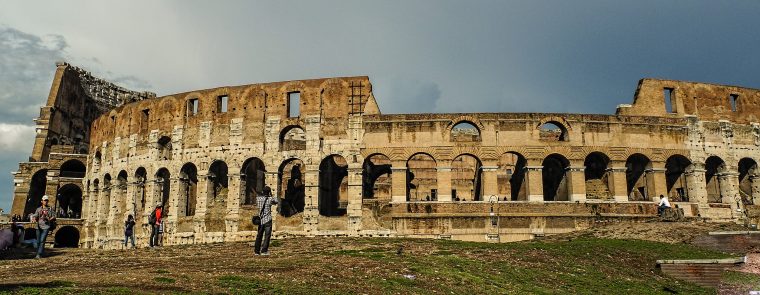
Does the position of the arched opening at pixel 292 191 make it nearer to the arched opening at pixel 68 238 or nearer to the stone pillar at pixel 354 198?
the stone pillar at pixel 354 198

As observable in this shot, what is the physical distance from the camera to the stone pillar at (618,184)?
88.8 feet

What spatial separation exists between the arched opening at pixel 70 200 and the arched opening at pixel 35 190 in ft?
5.24

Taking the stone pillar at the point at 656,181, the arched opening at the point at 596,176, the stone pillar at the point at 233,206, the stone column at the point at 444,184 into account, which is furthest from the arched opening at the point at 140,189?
the stone pillar at the point at 656,181

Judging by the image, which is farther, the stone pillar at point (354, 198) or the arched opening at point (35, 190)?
the arched opening at point (35, 190)

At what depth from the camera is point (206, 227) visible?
28797 millimetres

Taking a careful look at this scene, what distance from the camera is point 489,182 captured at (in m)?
27.0

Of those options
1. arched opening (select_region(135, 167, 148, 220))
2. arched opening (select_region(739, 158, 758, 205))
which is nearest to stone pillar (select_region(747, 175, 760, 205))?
arched opening (select_region(739, 158, 758, 205))

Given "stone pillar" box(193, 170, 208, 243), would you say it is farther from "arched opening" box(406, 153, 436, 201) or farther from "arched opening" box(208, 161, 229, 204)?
"arched opening" box(406, 153, 436, 201)

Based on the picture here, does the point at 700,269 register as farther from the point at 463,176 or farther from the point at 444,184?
the point at 463,176

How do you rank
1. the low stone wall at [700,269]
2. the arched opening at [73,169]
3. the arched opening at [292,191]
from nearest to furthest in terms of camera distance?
the low stone wall at [700,269]
the arched opening at [292,191]
the arched opening at [73,169]

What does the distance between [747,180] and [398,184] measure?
18.1 meters

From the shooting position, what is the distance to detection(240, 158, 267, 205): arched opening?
29.2 m

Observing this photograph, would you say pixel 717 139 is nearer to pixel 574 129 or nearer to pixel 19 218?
pixel 574 129

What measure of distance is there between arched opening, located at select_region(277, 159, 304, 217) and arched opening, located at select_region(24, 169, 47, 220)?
716 inches
